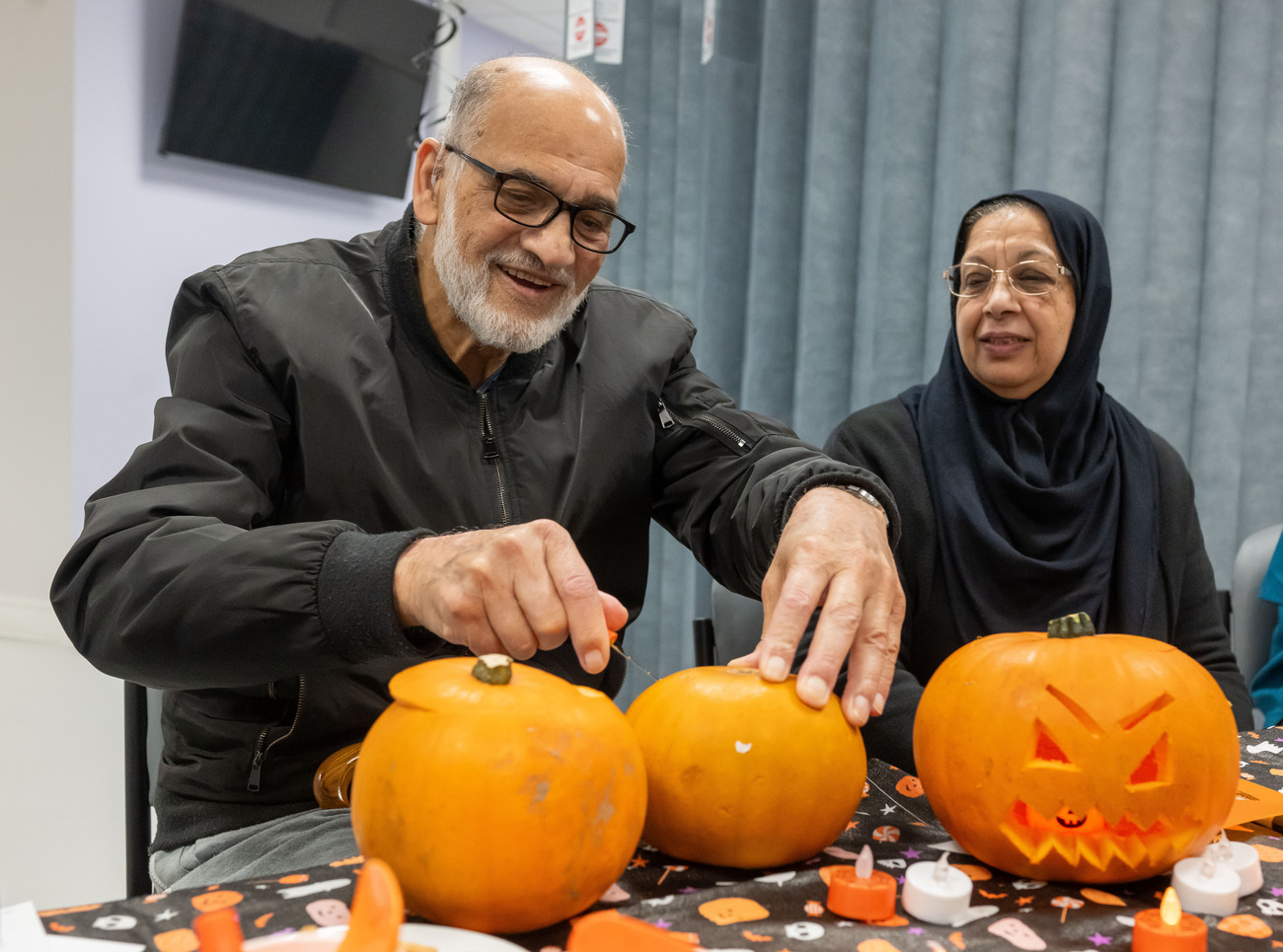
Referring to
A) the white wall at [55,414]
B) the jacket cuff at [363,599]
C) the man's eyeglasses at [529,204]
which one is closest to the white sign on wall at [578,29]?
the white wall at [55,414]

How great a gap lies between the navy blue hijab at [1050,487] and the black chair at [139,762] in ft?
3.76

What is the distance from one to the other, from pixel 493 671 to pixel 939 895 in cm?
29

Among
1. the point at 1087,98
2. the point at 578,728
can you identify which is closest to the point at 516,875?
the point at 578,728

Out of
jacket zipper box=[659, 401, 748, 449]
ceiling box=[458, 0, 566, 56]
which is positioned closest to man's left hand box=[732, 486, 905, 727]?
jacket zipper box=[659, 401, 748, 449]

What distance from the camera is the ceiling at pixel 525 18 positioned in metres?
3.78

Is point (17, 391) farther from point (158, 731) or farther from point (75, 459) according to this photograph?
point (158, 731)

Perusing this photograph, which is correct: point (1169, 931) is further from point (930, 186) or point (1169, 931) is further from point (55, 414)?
point (55, 414)

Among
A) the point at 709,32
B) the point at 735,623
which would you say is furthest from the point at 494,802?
the point at 709,32

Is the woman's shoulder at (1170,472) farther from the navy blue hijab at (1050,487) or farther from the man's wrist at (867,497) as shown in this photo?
the man's wrist at (867,497)

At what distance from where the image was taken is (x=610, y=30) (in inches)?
108

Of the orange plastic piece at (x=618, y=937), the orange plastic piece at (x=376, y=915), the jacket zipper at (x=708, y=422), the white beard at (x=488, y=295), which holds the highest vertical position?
the white beard at (x=488, y=295)

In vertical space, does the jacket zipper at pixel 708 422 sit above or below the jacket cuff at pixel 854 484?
A: above

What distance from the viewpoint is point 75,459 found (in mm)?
2318

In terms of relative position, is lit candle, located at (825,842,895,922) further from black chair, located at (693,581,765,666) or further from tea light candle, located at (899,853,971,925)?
black chair, located at (693,581,765,666)
